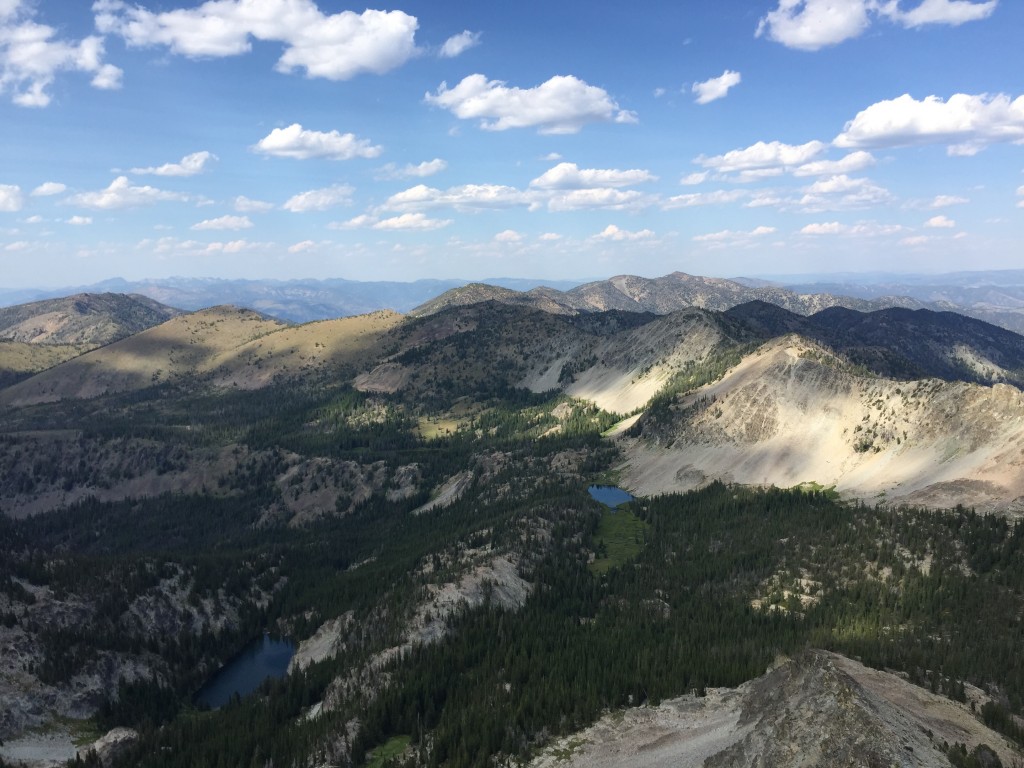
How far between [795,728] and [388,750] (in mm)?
54776

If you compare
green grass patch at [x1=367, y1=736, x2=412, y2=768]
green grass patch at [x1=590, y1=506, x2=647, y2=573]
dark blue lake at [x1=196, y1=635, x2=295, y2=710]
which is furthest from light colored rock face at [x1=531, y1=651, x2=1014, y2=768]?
dark blue lake at [x1=196, y1=635, x2=295, y2=710]

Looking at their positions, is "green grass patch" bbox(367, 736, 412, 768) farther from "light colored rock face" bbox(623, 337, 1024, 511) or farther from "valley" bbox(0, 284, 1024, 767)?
"light colored rock face" bbox(623, 337, 1024, 511)

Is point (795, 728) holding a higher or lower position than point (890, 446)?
lower

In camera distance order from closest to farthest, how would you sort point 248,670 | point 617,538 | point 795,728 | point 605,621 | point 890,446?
point 795,728 → point 605,621 → point 248,670 → point 617,538 → point 890,446

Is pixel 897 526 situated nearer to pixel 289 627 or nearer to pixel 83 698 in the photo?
pixel 289 627

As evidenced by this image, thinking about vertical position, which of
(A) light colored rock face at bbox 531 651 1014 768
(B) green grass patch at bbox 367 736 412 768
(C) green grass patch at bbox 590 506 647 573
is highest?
(A) light colored rock face at bbox 531 651 1014 768

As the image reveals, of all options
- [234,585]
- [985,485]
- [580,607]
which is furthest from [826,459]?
[234,585]

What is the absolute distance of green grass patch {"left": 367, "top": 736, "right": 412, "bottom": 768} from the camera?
85287 mm

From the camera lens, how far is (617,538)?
158750 millimetres

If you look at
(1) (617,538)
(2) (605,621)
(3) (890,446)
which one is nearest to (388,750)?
(2) (605,621)

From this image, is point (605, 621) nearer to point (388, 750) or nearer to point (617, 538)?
point (388, 750)

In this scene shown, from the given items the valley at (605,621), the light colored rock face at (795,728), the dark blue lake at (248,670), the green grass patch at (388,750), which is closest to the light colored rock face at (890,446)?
the valley at (605,621)

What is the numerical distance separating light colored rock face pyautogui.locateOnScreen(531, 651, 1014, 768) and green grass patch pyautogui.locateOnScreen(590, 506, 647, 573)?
217ft

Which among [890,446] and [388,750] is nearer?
[388,750]
